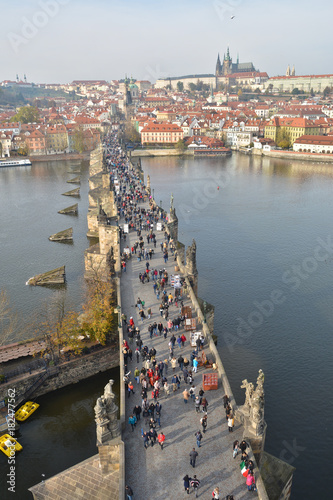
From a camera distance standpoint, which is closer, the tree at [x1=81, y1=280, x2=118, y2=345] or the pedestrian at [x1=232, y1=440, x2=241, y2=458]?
the pedestrian at [x1=232, y1=440, x2=241, y2=458]

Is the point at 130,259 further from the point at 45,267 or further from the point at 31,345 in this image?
the point at 45,267

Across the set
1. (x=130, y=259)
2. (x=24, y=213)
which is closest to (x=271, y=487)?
(x=130, y=259)

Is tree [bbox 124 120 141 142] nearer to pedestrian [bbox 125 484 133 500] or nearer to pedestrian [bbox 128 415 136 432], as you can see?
pedestrian [bbox 128 415 136 432]

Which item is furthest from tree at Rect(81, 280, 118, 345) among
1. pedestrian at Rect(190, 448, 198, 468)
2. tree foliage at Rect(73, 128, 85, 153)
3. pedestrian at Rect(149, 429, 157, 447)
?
tree foliage at Rect(73, 128, 85, 153)

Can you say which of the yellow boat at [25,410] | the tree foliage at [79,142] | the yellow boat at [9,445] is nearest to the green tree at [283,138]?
the tree foliage at [79,142]

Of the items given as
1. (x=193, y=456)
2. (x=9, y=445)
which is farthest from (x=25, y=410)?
(x=193, y=456)
